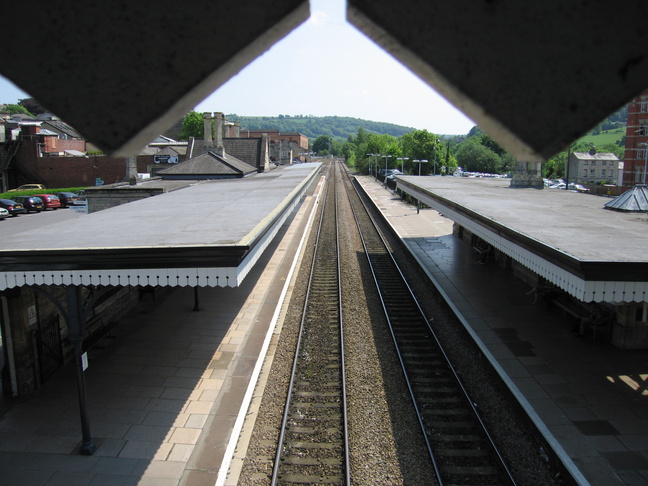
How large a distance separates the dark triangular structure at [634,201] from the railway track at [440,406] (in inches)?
280

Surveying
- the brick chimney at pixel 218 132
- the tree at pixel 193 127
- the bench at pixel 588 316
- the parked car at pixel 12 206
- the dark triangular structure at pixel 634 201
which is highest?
the tree at pixel 193 127

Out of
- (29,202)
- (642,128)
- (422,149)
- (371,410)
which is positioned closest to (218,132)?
(29,202)

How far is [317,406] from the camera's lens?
9.53 m

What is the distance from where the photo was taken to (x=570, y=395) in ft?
31.9

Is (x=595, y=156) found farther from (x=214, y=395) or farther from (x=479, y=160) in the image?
(x=214, y=395)

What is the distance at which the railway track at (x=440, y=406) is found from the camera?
752cm

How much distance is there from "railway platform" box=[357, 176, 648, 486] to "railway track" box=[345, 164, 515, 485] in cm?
102

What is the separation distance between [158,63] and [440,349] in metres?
11.5

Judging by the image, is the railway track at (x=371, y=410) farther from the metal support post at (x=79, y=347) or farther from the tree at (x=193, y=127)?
the tree at (x=193, y=127)

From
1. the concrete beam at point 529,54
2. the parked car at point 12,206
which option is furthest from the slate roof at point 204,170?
the concrete beam at point 529,54

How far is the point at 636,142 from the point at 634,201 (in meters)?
43.0

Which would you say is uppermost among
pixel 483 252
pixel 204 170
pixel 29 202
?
pixel 204 170

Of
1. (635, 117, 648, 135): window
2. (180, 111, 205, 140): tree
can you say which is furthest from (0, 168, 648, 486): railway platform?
(180, 111, 205, 140): tree

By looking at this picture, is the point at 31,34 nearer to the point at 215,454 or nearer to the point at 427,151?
the point at 215,454
